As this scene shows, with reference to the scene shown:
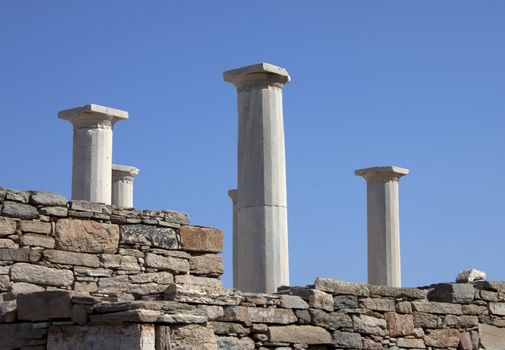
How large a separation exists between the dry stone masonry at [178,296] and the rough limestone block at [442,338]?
15 mm

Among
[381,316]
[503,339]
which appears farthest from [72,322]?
[503,339]

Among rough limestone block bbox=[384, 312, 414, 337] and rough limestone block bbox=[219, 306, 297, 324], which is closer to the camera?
rough limestone block bbox=[219, 306, 297, 324]

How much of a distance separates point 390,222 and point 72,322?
1869cm

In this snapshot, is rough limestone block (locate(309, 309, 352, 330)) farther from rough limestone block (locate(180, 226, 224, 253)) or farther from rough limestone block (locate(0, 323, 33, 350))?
rough limestone block (locate(0, 323, 33, 350))

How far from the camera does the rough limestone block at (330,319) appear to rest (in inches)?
626

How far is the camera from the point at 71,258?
16.1m

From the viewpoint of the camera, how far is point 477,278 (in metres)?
20.5

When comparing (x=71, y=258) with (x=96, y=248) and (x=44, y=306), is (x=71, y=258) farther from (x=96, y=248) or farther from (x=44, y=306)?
(x=44, y=306)

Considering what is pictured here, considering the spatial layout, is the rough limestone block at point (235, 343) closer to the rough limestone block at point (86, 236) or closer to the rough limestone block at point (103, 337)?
the rough limestone block at point (103, 337)

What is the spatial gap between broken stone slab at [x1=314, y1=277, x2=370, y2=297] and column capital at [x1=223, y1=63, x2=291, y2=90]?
274 inches

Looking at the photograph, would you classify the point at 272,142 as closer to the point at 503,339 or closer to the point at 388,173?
the point at 503,339

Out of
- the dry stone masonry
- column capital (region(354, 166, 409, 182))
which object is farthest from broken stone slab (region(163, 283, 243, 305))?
column capital (region(354, 166, 409, 182))

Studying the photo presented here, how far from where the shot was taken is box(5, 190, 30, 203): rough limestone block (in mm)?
Result: 15727

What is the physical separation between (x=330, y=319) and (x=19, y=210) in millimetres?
4436
